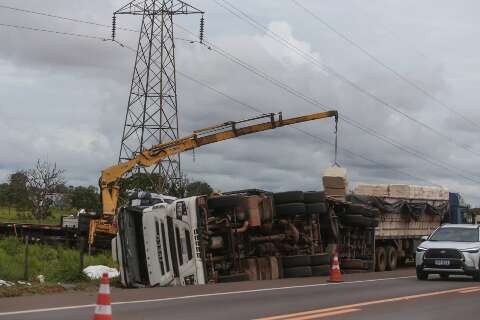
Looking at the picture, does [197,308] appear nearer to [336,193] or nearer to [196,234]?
[196,234]

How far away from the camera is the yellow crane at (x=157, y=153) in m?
29.7

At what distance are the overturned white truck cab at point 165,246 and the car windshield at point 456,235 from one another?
7028mm

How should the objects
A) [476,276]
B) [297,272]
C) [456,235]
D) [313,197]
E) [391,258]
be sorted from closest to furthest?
[476,276] < [456,235] < [297,272] < [313,197] < [391,258]

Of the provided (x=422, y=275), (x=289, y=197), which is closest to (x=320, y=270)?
(x=289, y=197)

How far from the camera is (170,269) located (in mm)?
17641

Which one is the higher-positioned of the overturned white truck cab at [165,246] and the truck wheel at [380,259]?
the overturned white truck cab at [165,246]

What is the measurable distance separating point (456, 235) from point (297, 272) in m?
4.49

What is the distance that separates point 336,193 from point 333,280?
726 centimetres

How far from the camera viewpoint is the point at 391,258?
28.6m

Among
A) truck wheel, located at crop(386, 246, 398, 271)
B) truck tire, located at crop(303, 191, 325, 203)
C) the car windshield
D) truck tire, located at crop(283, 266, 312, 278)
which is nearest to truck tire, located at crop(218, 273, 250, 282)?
truck tire, located at crop(283, 266, 312, 278)

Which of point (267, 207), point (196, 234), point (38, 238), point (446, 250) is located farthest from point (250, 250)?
point (38, 238)

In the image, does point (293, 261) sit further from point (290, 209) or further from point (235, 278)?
point (235, 278)

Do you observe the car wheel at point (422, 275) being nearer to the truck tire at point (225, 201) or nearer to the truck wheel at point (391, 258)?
the truck tire at point (225, 201)

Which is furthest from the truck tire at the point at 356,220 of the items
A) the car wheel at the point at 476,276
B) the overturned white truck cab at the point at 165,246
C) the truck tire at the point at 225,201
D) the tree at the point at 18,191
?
the tree at the point at 18,191
